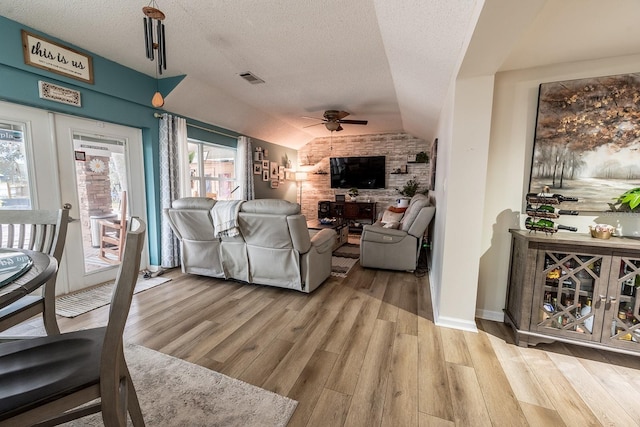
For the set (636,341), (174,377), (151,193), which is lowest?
(174,377)

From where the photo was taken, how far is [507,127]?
214 centimetres

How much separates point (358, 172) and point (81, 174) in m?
Answer: 5.31

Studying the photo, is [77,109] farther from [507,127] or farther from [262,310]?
[507,127]

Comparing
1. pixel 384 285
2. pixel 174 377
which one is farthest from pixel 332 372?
pixel 384 285

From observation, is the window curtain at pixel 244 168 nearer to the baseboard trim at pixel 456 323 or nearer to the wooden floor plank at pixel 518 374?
the baseboard trim at pixel 456 323

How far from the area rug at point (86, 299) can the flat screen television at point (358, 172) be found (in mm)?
4810

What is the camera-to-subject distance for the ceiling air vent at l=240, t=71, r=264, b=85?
3228 mm

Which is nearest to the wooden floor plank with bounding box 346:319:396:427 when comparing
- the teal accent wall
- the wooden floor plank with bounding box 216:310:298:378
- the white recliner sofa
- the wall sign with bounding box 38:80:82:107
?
the wooden floor plank with bounding box 216:310:298:378

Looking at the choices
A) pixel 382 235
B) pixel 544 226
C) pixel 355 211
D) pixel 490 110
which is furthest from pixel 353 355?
pixel 355 211

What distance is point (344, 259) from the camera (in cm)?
410

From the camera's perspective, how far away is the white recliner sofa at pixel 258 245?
261 cm

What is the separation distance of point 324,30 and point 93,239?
3.37 metres

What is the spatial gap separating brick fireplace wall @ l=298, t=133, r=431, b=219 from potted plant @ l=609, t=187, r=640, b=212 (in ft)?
14.3

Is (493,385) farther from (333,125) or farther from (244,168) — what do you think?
(244,168)
